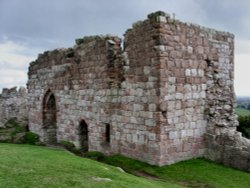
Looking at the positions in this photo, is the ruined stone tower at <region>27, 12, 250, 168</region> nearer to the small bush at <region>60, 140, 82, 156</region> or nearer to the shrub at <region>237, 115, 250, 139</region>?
the small bush at <region>60, 140, 82, 156</region>

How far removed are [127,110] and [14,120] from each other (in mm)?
10063

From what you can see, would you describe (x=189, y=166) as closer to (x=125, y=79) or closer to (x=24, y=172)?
(x=125, y=79)

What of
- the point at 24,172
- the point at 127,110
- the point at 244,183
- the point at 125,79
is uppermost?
the point at 125,79

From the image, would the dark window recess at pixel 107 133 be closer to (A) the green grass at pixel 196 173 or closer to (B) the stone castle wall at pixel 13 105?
(A) the green grass at pixel 196 173

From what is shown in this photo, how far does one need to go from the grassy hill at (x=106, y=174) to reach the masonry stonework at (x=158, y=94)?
0.42 meters

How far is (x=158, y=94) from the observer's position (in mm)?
11727

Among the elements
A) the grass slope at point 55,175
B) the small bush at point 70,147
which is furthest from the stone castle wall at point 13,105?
the grass slope at point 55,175

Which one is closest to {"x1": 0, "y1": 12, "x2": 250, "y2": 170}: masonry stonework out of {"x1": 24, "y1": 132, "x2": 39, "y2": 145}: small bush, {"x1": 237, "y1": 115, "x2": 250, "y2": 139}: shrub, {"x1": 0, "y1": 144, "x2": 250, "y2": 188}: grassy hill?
{"x1": 0, "y1": 144, "x2": 250, "y2": 188}: grassy hill

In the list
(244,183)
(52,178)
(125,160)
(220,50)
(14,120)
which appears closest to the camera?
(52,178)

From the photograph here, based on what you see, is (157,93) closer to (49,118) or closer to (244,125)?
(49,118)

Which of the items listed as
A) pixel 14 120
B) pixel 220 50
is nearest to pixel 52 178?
pixel 220 50

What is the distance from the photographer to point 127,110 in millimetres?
12977

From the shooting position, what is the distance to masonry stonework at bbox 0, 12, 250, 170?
11.9 m

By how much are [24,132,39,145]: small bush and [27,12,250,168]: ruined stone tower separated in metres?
2.97
